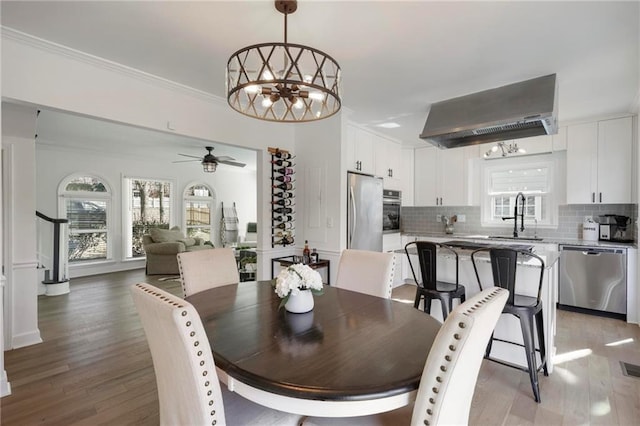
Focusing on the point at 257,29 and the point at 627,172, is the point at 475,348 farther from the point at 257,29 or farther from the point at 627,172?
the point at 627,172

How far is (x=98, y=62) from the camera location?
2484 mm

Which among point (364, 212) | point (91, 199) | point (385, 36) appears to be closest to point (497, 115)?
point (385, 36)

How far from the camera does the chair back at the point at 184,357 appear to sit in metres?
0.99

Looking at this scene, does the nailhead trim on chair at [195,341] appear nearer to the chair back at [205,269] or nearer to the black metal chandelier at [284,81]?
the black metal chandelier at [284,81]

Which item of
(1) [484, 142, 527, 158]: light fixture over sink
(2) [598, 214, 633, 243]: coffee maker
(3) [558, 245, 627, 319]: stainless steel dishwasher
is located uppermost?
(1) [484, 142, 527, 158]: light fixture over sink

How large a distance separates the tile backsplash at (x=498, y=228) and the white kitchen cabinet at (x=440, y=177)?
0.97 ft

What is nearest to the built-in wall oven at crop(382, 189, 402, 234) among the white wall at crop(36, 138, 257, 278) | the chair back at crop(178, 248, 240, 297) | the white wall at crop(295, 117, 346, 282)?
the white wall at crop(295, 117, 346, 282)

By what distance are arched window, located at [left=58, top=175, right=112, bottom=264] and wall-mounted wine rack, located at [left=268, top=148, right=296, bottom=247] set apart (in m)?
4.62

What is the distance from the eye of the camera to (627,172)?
12.4 ft

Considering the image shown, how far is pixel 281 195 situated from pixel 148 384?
7.77 ft

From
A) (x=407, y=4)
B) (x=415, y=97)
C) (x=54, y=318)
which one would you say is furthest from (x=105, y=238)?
(x=407, y=4)

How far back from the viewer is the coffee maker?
394 cm

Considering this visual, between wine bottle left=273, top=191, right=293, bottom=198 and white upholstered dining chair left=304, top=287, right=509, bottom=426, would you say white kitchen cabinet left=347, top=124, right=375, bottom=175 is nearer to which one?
wine bottle left=273, top=191, right=293, bottom=198

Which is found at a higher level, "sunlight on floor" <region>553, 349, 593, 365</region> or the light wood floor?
"sunlight on floor" <region>553, 349, 593, 365</region>
